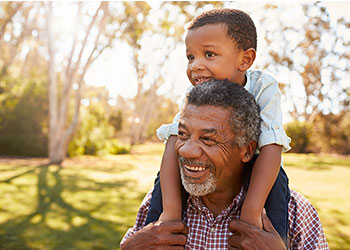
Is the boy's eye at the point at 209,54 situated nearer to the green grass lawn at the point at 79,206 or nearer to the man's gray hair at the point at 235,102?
the man's gray hair at the point at 235,102

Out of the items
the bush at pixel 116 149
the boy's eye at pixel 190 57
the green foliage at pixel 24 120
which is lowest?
the bush at pixel 116 149

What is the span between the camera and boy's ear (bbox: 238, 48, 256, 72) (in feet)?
7.34

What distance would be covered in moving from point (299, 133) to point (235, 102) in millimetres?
27193

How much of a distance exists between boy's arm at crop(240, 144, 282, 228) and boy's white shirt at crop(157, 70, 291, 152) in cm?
6

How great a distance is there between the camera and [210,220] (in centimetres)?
214

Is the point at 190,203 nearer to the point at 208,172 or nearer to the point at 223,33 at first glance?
the point at 208,172

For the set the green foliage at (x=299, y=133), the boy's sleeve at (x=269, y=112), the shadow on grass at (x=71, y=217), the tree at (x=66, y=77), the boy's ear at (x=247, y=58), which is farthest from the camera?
the green foliage at (x=299, y=133)

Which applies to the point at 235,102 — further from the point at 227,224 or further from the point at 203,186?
the point at 227,224

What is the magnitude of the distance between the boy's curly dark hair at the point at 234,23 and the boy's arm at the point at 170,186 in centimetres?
79

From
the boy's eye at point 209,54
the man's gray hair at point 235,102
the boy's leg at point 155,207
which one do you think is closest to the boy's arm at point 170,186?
the boy's leg at point 155,207

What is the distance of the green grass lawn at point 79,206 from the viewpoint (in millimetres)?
5387

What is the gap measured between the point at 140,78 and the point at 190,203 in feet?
85.1

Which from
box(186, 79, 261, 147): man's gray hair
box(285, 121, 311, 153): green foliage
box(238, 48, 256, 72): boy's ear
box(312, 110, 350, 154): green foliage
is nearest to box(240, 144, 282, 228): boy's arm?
box(186, 79, 261, 147): man's gray hair

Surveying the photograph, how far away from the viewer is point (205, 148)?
1.91 m
